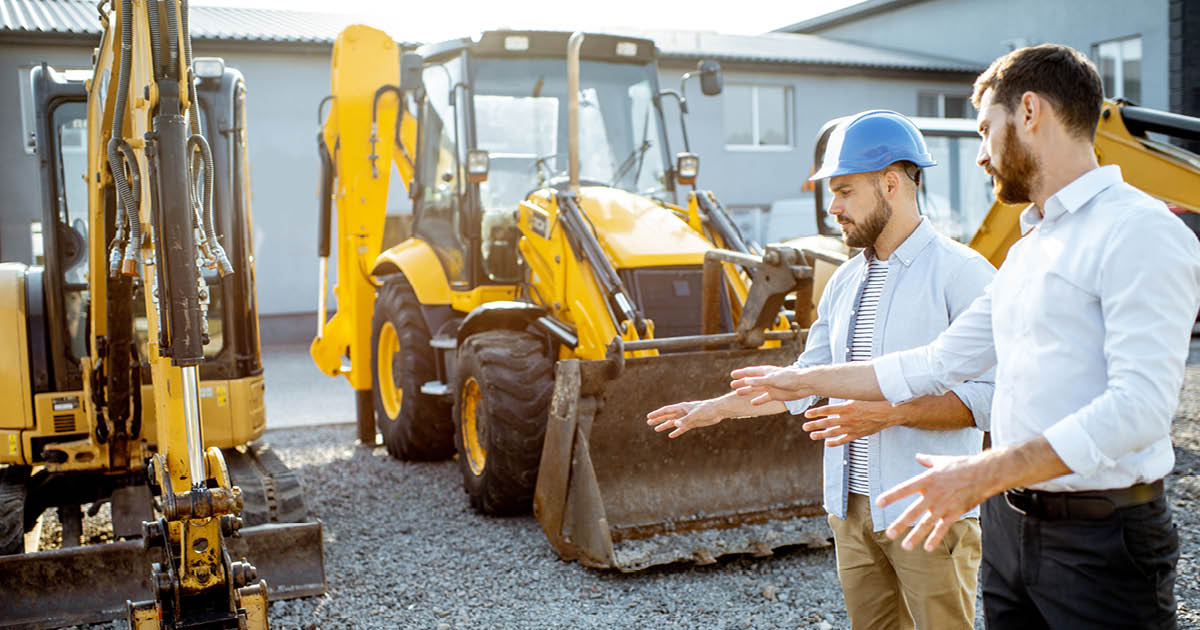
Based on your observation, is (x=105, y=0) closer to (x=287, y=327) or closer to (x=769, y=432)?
(x=769, y=432)

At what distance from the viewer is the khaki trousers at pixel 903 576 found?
2.57 m

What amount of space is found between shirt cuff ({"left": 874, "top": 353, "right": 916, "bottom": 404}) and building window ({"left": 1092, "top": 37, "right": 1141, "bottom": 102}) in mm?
20658

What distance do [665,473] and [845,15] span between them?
25015mm

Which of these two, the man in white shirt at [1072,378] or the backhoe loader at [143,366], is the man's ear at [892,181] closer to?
the man in white shirt at [1072,378]

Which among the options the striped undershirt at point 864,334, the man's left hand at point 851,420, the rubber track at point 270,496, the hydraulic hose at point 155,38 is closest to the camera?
the man's left hand at point 851,420

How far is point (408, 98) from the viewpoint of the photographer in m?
7.85

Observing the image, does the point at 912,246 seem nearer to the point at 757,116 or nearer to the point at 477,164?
the point at 477,164

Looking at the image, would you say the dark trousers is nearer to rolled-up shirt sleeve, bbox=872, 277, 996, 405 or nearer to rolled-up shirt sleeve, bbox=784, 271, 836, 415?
rolled-up shirt sleeve, bbox=872, 277, 996, 405

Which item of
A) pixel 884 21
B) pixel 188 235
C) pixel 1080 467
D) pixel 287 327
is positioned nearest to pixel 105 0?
pixel 188 235

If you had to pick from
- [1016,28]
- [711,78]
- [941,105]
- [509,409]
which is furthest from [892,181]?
[1016,28]

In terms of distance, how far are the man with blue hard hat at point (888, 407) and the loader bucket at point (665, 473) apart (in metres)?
2.28

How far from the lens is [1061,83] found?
196cm

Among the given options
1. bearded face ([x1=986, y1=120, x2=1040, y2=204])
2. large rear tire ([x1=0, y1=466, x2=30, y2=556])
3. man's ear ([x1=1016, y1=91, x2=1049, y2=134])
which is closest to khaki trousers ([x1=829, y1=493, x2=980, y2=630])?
bearded face ([x1=986, y1=120, x2=1040, y2=204])

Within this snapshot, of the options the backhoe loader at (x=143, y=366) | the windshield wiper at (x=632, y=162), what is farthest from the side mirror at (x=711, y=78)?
the backhoe loader at (x=143, y=366)
